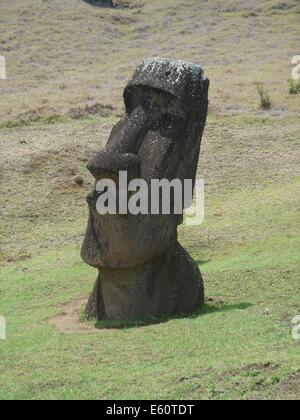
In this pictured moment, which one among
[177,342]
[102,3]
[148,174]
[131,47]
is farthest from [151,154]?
[102,3]

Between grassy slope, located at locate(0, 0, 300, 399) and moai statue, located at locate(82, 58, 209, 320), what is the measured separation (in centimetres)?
68

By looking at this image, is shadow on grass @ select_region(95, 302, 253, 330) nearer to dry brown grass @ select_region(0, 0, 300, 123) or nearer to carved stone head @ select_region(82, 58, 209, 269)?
carved stone head @ select_region(82, 58, 209, 269)

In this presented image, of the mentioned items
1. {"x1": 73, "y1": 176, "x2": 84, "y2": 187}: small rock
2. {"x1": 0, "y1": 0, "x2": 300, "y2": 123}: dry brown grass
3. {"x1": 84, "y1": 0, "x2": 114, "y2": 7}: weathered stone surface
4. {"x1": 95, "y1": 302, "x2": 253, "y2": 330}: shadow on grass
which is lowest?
{"x1": 73, "y1": 176, "x2": 84, "y2": 187}: small rock

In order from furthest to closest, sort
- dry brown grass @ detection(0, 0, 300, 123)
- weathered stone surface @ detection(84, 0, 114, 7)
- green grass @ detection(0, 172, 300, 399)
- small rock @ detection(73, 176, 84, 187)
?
weathered stone surface @ detection(84, 0, 114, 7) → dry brown grass @ detection(0, 0, 300, 123) → small rock @ detection(73, 176, 84, 187) → green grass @ detection(0, 172, 300, 399)

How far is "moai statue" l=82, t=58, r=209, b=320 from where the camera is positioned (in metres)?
10.9

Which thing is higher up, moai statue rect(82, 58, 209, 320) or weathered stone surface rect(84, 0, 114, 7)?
weathered stone surface rect(84, 0, 114, 7)

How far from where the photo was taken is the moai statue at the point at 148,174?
10945mm

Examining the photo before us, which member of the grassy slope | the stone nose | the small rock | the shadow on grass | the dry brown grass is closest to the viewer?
the grassy slope

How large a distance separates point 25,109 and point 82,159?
555 centimetres

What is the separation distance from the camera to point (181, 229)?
684 inches

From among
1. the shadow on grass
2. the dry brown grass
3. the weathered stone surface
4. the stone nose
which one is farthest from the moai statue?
the weathered stone surface

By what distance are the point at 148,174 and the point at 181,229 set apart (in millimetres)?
6491

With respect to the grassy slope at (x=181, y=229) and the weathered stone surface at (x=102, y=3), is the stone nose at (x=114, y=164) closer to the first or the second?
the grassy slope at (x=181, y=229)

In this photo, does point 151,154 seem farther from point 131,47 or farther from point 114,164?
point 131,47
